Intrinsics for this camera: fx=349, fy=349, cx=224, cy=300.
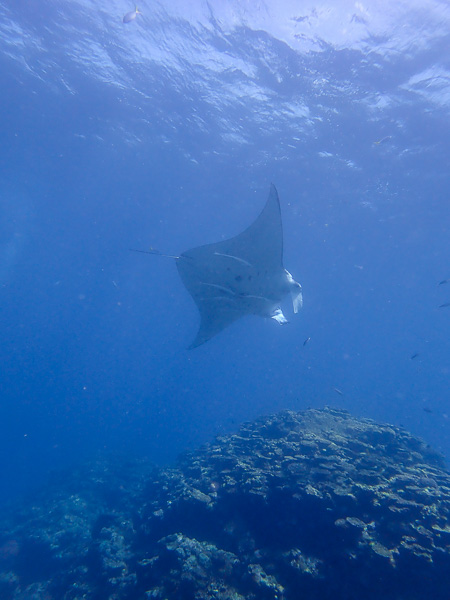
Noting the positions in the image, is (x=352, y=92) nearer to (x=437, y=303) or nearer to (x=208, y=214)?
(x=208, y=214)

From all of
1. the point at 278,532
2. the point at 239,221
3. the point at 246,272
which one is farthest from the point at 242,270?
the point at 239,221

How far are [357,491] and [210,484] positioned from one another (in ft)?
11.8

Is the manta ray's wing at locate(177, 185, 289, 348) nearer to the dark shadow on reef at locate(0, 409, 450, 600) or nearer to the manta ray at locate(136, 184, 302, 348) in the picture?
the manta ray at locate(136, 184, 302, 348)

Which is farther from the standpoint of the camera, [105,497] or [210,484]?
[105,497]

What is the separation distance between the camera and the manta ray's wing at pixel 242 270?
25.3ft

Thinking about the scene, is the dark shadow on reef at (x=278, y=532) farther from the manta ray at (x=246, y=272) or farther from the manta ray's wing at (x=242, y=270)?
the manta ray's wing at (x=242, y=270)

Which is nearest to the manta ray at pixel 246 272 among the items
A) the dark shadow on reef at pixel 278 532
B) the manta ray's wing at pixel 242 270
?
the manta ray's wing at pixel 242 270

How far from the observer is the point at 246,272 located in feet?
26.6

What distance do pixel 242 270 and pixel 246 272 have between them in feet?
0.34

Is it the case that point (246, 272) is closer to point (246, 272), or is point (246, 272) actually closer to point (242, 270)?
point (246, 272)

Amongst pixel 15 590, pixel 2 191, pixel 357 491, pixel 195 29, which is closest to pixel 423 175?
pixel 195 29

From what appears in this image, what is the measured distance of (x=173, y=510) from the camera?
816 centimetres

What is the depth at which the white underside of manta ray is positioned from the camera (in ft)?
25.4

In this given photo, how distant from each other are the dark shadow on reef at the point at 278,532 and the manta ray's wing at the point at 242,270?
3691mm
